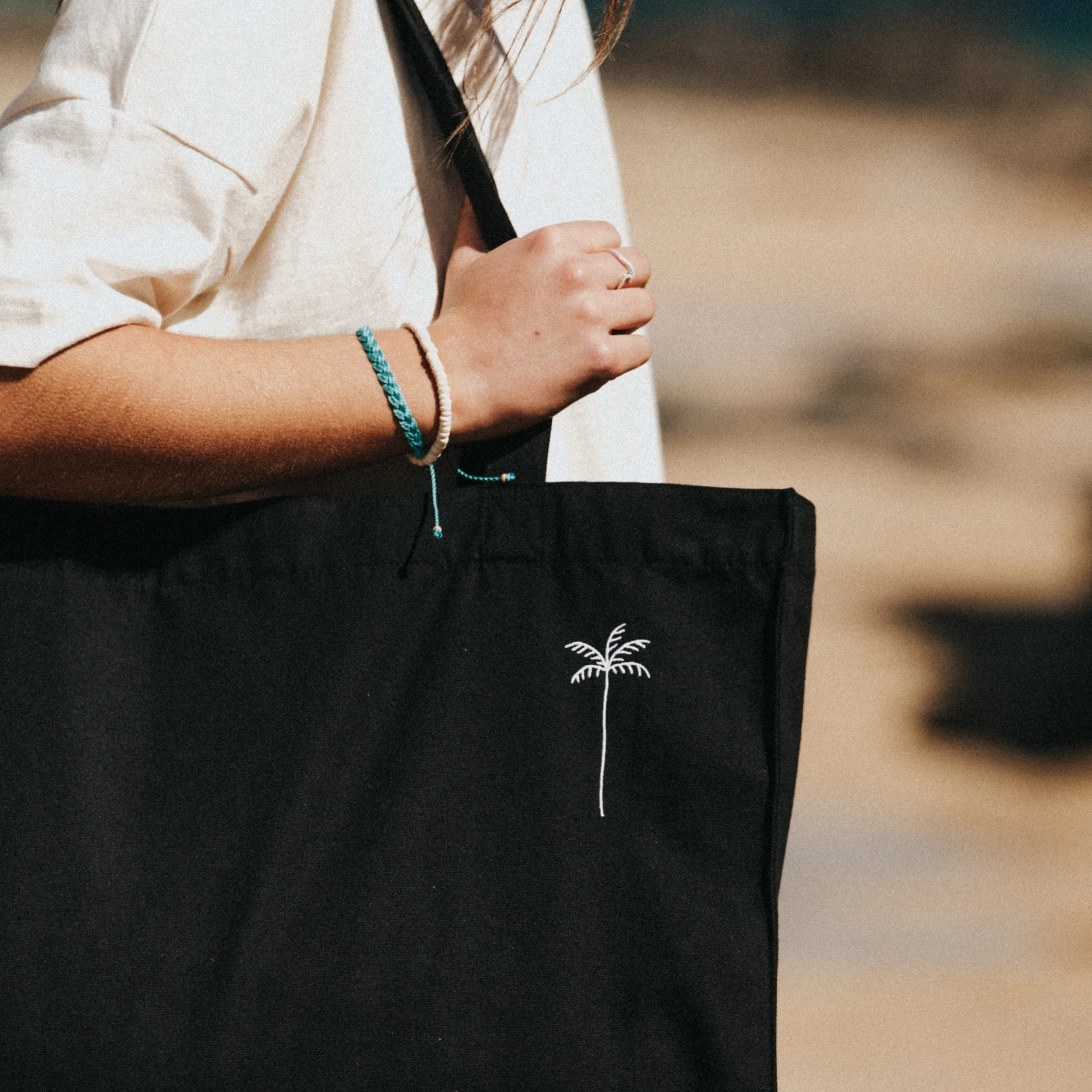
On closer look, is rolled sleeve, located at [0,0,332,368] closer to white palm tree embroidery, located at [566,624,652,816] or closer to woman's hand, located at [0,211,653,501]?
woman's hand, located at [0,211,653,501]

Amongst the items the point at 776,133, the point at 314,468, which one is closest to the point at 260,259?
the point at 314,468

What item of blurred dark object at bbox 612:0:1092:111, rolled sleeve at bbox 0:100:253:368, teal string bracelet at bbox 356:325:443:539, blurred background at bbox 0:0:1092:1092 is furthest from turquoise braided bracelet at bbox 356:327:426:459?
blurred dark object at bbox 612:0:1092:111

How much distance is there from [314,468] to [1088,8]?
1.39 metres

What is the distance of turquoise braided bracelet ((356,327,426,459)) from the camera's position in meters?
0.59

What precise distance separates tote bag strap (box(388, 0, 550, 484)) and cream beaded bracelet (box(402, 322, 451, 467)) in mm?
56

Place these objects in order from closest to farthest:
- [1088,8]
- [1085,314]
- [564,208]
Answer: [564,208]
[1088,8]
[1085,314]

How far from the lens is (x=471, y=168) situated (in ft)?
2.10

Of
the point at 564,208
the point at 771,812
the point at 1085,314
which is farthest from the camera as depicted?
the point at 1085,314

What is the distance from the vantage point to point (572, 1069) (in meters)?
0.62

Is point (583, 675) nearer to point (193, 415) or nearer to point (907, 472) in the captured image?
point (193, 415)

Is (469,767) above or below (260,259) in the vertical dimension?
below

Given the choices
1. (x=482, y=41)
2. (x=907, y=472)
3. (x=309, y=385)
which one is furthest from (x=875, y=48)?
(x=309, y=385)

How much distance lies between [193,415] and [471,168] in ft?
0.72

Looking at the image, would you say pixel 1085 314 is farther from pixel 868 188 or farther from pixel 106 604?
pixel 106 604
